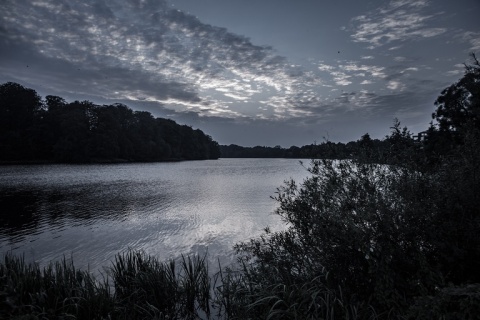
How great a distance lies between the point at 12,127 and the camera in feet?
333

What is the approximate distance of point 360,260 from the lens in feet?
18.5

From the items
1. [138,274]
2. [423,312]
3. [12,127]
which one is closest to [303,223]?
[423,312]

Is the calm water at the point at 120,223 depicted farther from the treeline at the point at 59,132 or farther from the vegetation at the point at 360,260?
the treeline at the point at 59,132

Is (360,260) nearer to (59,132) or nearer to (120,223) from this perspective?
(120,223)

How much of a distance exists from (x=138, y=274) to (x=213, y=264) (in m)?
4.55

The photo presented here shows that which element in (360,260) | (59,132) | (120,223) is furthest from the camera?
(59,132)

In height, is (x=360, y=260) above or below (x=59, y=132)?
below

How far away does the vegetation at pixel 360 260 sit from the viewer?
473 cm

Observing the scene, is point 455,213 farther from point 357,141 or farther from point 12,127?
point 12,127

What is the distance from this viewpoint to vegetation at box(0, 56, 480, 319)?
15.5ft

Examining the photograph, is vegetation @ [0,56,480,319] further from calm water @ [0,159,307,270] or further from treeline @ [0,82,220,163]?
treeline @ [0,82,220,163]

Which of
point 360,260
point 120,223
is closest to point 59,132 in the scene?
point 120,223

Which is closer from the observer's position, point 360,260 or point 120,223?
point 360,260

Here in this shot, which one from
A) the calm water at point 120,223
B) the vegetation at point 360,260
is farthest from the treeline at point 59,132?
the vegetation at point 360,260
